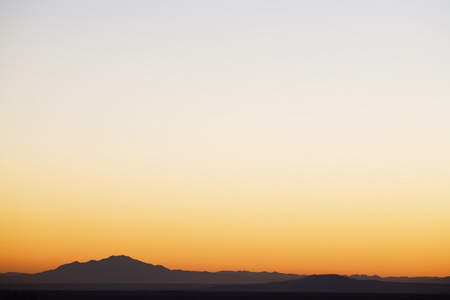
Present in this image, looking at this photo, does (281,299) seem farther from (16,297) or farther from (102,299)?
(16,297)

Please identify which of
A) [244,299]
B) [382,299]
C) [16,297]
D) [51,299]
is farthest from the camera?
[382,299]

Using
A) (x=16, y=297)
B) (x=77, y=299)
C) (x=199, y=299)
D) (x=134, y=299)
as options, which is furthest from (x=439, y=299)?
(x=16, y=297)

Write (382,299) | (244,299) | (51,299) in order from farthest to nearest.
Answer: (382,299) < (244,299) < (51,299)

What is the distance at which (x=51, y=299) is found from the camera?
10600cm

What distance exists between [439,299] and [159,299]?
1518 inches

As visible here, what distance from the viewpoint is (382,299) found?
12500 cm

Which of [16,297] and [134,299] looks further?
[134,299]

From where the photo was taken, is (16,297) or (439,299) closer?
(16,297)

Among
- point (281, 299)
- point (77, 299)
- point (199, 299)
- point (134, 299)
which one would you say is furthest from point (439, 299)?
point (77, 299)

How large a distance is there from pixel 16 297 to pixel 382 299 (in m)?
71.7

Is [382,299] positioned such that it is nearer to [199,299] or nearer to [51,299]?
[199,299]

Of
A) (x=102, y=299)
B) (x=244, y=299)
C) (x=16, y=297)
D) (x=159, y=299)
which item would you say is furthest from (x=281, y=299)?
(x=16, y=297)

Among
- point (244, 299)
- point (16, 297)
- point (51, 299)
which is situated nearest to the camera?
point (16, 297)

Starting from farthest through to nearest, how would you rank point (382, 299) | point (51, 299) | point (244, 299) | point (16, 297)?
point (382, 299), point (244, 299), point (51, 299), point (16, 297)
